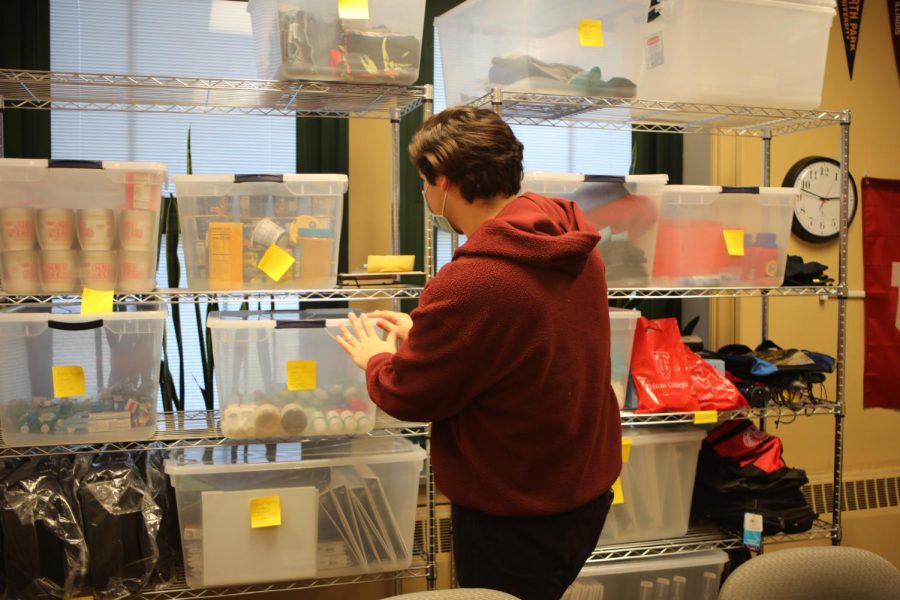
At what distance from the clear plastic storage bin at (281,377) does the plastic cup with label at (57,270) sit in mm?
383

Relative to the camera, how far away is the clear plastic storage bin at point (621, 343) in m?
2.65

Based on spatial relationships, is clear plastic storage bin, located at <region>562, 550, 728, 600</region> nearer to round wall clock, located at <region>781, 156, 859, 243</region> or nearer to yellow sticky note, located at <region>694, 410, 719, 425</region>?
yellow sticky note, located at <region>694, 410, 719, 425</region>

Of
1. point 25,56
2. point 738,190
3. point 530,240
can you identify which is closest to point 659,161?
point 738,190

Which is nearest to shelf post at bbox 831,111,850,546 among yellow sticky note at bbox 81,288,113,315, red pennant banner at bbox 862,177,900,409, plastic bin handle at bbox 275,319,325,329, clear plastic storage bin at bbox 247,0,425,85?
red pennant banner at bbox 862,177,900,409

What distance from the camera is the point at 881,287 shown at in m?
3.77

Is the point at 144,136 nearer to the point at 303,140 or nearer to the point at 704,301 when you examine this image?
the point at 303,140

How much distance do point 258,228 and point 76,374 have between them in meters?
0.61

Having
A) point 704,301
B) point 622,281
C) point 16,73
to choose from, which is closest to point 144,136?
point 16,73

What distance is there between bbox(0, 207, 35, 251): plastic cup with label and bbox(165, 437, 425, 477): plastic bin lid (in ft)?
2.31

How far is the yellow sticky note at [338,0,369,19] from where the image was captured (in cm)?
239

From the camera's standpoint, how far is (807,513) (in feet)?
9.20

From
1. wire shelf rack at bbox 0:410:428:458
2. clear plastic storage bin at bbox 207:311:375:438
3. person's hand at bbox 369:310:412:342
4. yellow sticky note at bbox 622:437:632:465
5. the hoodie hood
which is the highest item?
the hoodie hood

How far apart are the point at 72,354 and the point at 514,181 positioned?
4.22 feet

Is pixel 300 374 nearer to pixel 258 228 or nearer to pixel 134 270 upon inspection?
pixel 258 228
